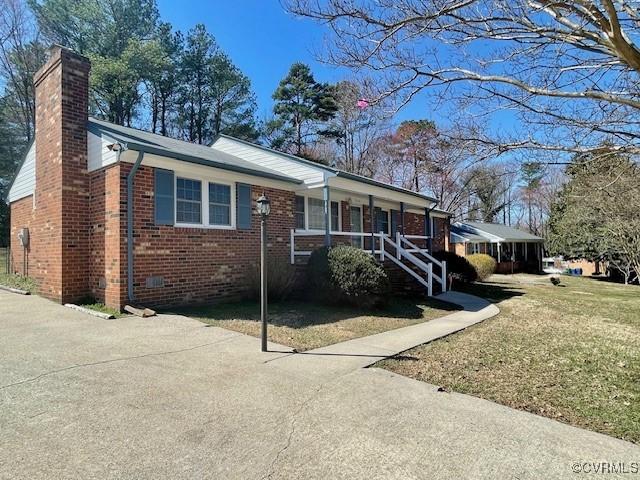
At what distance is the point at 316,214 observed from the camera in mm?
14164

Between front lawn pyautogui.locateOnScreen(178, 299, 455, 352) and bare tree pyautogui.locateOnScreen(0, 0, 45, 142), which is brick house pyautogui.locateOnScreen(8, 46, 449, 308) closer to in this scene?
front lawn pyautogui.locateOnScreen(178, 299, 455, 352)

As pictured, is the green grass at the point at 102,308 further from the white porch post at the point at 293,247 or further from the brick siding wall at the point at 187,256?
the white porch post at the point at 293,247

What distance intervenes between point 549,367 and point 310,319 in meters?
4.47

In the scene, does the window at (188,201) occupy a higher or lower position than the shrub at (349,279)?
higher

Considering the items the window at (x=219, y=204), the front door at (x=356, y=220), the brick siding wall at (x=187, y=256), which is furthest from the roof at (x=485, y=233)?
the window at (x=219, y=204)

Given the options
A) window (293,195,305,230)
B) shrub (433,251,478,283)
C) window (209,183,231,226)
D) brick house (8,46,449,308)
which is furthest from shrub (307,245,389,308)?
shrub (433,251,478,283)

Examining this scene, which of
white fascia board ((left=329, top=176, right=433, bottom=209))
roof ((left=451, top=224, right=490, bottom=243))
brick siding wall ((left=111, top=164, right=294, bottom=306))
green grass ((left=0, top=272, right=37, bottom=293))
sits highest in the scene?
white fascia board ((left=329, top=176, right=433, bottom=209))

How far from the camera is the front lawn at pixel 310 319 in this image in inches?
270

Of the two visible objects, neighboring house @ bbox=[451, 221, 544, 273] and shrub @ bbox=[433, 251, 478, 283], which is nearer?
shrub @ bbox=[433, 251, 478, 283]

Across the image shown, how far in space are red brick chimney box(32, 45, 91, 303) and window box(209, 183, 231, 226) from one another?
288 centimetres

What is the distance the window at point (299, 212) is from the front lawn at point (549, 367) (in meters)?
6.66

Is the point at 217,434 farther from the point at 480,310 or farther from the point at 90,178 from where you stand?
the point at 480,310

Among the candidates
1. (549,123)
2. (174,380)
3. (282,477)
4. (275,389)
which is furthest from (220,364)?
(549,123)

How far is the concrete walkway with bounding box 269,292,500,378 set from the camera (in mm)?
5148
